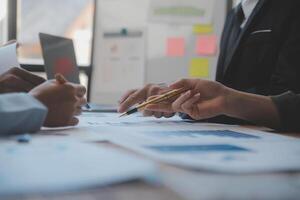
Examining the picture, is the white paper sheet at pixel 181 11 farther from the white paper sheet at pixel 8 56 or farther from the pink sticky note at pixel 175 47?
the white paper sheet at pixel 8 56

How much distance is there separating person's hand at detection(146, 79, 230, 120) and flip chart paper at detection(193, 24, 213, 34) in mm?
1533

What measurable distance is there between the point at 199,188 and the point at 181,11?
2160mm

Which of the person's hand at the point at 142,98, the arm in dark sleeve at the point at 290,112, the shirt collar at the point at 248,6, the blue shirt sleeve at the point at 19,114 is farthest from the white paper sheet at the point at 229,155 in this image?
the shirt collar at the point at 248,6

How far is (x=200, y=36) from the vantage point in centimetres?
239

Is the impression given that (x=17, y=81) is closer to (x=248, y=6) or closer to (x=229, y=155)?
(x=229, y=155)

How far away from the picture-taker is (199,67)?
2402mm

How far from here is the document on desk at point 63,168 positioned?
12.1 inches

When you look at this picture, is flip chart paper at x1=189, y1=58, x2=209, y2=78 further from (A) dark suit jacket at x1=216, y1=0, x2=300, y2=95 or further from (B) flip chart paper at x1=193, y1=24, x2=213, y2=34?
(A) dark suit jacket at x1=216, y1=0, x2=300, y2=95

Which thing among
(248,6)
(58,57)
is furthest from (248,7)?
(58,57)

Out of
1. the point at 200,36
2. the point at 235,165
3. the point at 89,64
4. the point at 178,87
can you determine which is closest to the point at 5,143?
the point at 235,165

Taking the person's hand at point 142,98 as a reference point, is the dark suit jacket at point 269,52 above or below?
above

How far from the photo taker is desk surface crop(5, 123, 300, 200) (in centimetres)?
30

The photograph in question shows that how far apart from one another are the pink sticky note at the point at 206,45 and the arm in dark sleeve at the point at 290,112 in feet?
5.07

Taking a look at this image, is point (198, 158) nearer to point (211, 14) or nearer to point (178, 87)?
point (178, 87)
